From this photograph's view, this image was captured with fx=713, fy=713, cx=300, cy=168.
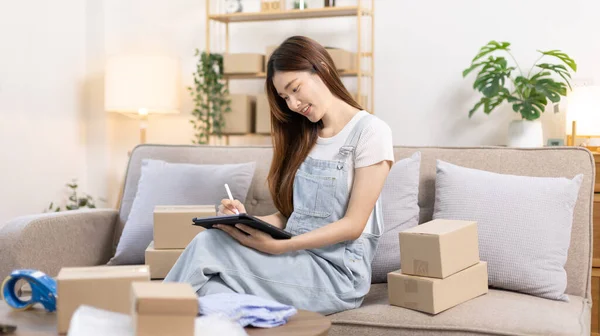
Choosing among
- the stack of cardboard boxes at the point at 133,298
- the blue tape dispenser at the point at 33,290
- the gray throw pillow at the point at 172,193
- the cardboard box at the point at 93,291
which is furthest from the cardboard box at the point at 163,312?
the gray throw pillow at the point at 172,193

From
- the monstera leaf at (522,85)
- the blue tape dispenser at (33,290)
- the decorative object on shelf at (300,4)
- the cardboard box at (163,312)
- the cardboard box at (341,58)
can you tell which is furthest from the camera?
the decorative object on shelf at (300,4)

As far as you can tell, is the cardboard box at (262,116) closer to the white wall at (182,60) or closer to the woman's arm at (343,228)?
the white wall at (182,60)

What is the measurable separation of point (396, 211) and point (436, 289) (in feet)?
1.61

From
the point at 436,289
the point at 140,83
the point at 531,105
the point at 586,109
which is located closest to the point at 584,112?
the point at 586,109

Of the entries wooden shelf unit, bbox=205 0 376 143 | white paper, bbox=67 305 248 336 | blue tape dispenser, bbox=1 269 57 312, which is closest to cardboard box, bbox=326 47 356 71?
wooden shelf unit, bbox=205 0 376 143

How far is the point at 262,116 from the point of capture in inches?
166

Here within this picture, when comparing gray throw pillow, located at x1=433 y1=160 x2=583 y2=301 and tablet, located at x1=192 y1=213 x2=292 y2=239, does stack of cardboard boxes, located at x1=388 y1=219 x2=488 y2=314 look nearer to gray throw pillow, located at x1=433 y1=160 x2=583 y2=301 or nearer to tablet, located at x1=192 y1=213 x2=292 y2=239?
gray throw pillow, located at x1=433 y1=160 x2=583 y2=301

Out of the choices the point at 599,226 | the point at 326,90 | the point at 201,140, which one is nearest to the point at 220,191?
the point at 326,90

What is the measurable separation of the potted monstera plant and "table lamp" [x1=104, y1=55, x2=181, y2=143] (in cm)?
172

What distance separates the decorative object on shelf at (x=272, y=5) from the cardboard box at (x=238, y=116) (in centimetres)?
53

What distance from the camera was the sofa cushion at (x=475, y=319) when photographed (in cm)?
180

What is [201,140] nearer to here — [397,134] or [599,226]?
[397,134]

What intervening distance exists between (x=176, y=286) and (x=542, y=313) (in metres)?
1.06

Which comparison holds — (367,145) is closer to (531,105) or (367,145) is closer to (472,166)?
(472,166)
